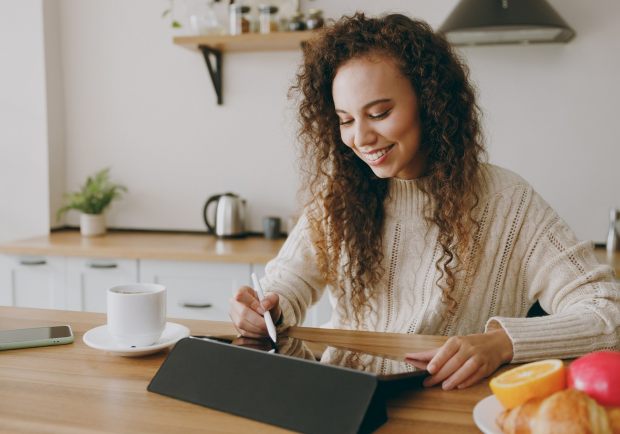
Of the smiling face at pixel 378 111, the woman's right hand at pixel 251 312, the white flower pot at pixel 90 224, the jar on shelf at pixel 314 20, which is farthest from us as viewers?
the white flower pot at pixel 90 224

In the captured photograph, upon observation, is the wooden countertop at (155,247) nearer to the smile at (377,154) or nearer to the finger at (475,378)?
the smile at (377,154)

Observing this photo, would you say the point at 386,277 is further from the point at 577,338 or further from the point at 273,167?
the point at 273,167

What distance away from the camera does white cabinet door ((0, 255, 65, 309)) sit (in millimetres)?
2633

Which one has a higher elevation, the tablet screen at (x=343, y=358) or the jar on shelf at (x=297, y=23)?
the jar on shelf at (x=297, y=23)

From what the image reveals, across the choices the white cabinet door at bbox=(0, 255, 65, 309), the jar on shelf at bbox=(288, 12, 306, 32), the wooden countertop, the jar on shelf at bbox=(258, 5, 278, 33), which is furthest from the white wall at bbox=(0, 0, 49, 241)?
the jar on shelf at bbox=(288, 12, 306, 32)

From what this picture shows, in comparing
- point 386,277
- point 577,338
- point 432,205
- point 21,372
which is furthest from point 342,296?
point 21,372

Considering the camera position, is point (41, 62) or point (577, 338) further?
point (41, 62)

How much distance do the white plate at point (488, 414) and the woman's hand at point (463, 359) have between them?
0.29 feet

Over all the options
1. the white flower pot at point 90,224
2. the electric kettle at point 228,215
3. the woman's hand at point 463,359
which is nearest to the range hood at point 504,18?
the electric kettle at point 228,215

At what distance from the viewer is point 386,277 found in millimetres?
1479

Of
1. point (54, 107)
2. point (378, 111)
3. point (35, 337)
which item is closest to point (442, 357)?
point (378, 111)

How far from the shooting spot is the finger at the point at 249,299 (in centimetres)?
118

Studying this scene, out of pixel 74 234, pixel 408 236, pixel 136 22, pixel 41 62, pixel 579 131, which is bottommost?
pixel 74 234

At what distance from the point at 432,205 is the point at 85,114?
222cm
